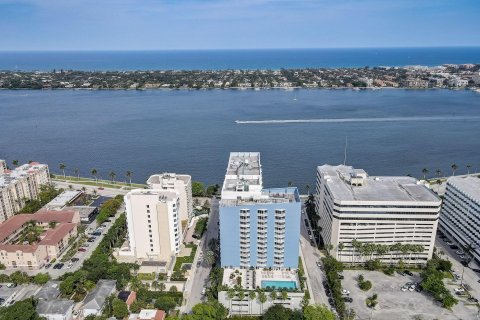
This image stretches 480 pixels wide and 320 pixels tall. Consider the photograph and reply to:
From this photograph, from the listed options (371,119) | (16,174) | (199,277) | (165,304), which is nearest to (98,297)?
(165,304)

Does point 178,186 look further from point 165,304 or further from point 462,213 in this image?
point 462,213

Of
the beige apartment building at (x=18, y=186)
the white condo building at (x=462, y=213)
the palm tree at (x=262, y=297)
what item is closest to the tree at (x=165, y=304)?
the palm tree at (x=262, y=297)

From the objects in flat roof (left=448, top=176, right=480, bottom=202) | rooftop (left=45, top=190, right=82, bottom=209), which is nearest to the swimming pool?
flat roof (left=448, top=176, right=480, bottom=202)

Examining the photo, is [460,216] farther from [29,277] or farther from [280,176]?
[29,277]

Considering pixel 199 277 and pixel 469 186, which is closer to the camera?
pixel 199 277

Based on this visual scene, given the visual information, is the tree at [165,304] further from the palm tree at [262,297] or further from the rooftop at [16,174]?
the rooftop at [16,174]

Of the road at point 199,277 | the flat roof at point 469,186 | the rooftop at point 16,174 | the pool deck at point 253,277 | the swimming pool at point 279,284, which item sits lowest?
the road at point 199,277
